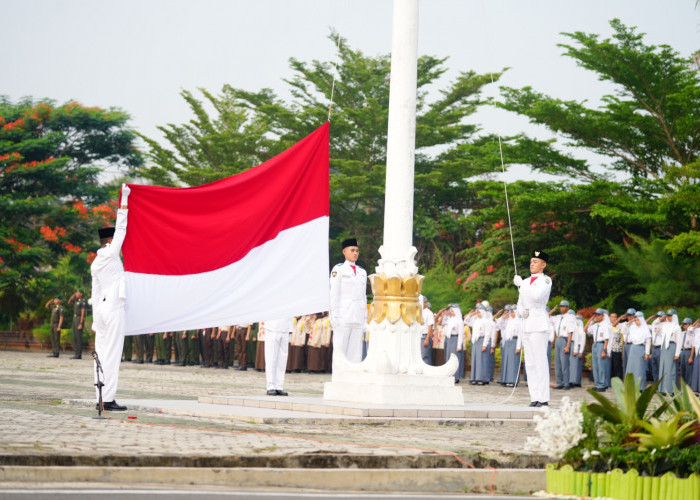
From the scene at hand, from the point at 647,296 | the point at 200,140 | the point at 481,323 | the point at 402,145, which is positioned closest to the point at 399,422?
the point at 402,145

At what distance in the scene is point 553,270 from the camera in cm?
3391

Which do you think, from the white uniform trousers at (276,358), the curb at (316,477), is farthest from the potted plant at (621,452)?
the white uniform trousers at (276,358)

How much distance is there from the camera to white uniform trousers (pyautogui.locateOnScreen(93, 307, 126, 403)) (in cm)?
1254

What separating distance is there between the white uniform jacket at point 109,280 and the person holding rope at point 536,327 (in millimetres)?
5799

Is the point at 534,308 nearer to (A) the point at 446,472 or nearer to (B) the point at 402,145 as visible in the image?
(B) the point at 402,145

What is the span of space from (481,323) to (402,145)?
13.3 meters

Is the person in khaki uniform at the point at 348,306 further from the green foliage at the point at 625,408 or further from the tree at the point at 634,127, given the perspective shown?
the tree at the point at 634,127

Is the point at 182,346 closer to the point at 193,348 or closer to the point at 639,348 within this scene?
the point at 193,348

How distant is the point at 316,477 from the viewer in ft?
26.8

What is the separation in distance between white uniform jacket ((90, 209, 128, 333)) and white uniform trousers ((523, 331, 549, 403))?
5.97 meters

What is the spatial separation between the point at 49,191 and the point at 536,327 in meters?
31.0

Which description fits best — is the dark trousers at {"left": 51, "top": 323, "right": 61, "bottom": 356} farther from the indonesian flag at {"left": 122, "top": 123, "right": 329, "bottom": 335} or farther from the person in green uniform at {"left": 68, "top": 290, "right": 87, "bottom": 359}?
the indonesian flag at {"left": 122, "top": 123, "right": 329, "bottom": 335}

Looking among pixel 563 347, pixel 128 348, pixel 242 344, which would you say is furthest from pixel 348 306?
pixel 128 348

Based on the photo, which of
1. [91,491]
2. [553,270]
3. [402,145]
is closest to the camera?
[91,491]
